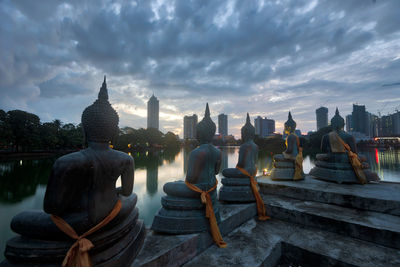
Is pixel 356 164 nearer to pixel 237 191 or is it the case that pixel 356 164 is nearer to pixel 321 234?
pixel 321 234

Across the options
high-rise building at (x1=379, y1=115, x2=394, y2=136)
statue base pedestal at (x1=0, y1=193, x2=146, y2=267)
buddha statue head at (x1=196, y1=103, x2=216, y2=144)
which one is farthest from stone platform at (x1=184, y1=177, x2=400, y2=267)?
high-rise building at (x1=379, y1=115, x2=394, y2=136)

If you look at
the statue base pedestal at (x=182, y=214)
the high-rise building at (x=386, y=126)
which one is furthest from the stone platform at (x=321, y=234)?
the high-rise building at (x=386, y=126)

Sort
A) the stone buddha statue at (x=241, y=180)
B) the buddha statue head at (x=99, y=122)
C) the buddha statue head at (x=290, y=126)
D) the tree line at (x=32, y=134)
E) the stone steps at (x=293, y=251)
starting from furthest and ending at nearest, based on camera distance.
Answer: the tree line at (x=32, y=134), the buddha statue head at (x=290, y=126), the stone buddha statue at (x=241, y=180), the stone steps at (x=293, y=251), the buddha statue head at (x=99, y=122)

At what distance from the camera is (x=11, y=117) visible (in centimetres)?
3105

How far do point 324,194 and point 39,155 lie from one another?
44.2 metres

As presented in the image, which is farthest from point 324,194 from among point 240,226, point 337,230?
point 240,226

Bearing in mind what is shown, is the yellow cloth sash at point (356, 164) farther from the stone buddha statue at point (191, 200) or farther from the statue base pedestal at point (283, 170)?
the stone buddha statue at point (191, 200)

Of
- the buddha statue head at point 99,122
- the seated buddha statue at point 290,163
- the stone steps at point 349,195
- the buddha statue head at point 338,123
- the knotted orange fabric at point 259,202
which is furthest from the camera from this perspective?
the buddha statue head at point 338,123

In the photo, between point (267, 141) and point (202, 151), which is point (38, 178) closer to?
point (202, 151)

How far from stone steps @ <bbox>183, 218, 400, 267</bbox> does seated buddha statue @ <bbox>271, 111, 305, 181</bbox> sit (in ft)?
7.74

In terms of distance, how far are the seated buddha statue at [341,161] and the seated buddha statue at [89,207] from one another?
6.30 metres

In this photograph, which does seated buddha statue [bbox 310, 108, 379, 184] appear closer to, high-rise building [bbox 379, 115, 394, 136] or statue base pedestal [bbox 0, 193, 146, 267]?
statue base pedestal [bbox 0, 193, 146, 267]

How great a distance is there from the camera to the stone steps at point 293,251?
9.07 ft

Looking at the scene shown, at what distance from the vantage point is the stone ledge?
2.36 m
